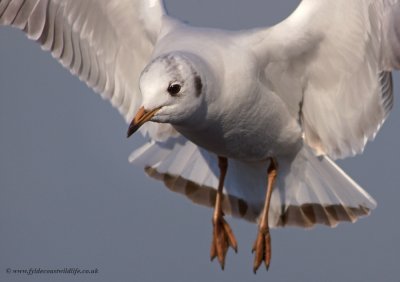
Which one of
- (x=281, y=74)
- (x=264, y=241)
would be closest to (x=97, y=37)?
(x=281, y=74)

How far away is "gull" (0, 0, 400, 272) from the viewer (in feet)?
24.4

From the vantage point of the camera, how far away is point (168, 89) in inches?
270

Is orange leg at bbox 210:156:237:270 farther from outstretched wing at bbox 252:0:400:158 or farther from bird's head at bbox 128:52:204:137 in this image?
bird's head at bbox 128:52:204:137

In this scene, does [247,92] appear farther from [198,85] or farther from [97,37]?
[97,37]

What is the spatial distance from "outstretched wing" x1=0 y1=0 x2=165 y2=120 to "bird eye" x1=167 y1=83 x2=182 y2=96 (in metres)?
1.66

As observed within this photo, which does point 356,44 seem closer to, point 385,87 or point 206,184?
point 385,87

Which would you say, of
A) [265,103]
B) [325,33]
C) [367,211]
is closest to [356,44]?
[325,33]

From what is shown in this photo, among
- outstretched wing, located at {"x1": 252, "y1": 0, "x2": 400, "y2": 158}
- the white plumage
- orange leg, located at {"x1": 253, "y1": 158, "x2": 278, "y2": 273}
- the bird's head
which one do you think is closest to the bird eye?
the bird's head

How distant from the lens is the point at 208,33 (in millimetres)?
7742

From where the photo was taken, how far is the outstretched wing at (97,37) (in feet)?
28.4

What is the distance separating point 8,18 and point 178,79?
2491 mm

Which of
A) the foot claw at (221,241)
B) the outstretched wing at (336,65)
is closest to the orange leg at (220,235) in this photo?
the foot claw at (221,241)

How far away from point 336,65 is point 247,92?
38.2 inches

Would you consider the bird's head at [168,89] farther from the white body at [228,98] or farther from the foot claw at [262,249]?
the foot claw at [262,249]
